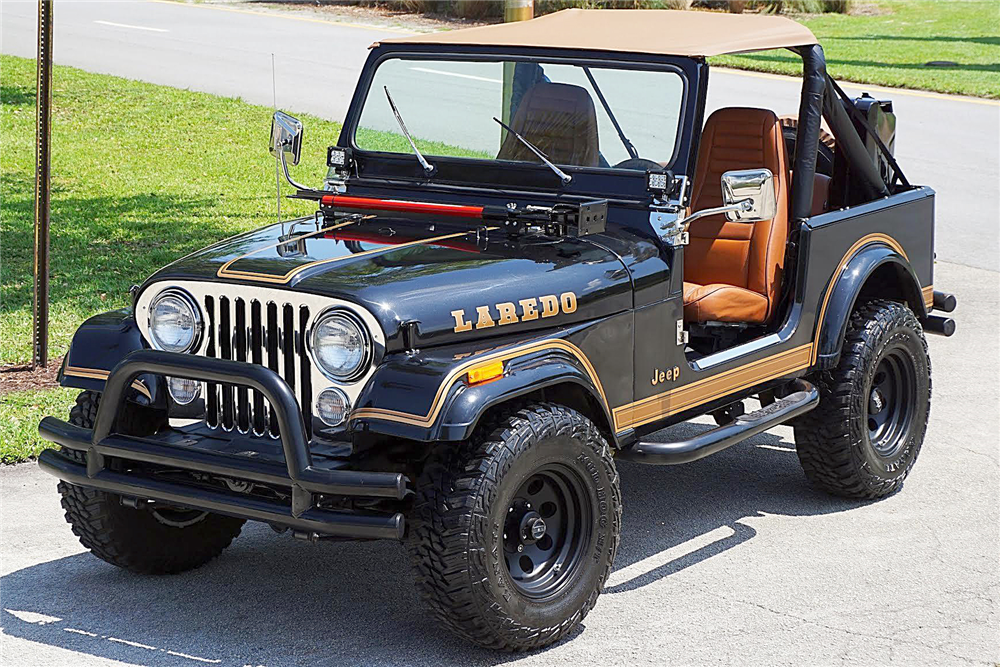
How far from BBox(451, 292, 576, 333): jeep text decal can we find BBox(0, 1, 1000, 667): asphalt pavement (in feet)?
3.45

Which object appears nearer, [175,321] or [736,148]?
[175,321]

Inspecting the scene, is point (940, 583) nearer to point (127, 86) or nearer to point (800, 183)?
point (800, 183)

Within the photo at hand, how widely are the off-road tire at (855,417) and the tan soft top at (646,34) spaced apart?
48.3 inches

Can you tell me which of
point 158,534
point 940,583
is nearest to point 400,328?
point 158,534

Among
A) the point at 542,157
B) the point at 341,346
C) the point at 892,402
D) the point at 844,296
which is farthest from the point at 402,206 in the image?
the point at 892,402

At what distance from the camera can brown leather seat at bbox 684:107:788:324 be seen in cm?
543

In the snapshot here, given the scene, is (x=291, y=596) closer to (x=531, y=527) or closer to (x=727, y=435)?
(x=531, y=527)

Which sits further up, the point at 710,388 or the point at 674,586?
the point at 710,388

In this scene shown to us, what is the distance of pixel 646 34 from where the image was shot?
17.7 feet

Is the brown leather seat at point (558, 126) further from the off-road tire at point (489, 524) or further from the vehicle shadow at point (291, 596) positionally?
the vehicle shadow at point (291, 596)

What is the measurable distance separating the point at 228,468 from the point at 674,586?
177cm

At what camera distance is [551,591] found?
4316 mm

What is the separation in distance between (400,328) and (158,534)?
140 cm

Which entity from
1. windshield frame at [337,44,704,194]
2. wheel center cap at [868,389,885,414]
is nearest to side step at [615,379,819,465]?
wheel center cap at [868,389,885,414]
